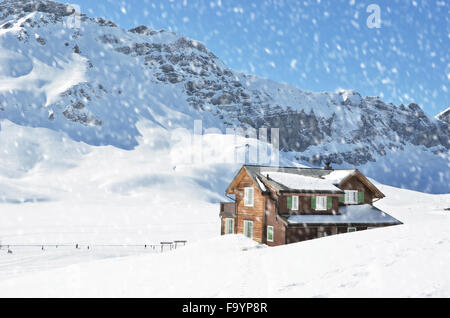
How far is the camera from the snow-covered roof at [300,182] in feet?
87.8

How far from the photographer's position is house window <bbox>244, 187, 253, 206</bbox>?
1139 inches

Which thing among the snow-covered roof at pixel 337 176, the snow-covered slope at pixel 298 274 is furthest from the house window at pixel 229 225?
the snow-covered slope at pixel 298 274

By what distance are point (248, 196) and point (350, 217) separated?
7.10m

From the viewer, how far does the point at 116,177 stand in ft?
324

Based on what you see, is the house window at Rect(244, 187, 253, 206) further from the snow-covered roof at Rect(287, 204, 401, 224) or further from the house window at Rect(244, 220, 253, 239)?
the snow-covered roof at Rect(287, 204, 401, 224)

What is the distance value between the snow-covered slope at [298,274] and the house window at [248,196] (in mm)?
14747

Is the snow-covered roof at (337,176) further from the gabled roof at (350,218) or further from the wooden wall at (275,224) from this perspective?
the wooden wall at (275,224)

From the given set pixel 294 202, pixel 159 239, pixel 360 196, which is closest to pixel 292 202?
pixel 294 202

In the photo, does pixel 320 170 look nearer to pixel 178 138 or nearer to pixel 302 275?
pixel 302 275

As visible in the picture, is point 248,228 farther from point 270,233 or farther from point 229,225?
point 229,225

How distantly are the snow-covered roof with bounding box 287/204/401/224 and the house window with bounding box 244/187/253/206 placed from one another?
12.7 feet

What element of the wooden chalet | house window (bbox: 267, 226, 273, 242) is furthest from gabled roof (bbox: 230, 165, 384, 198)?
house window (bbox: 267, 226, 273, 242)
